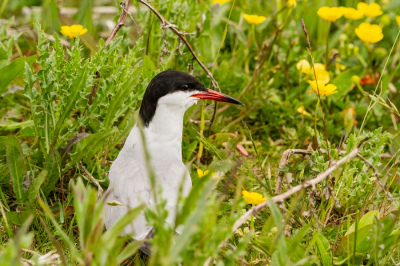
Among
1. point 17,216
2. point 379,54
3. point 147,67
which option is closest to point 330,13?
point 379,54

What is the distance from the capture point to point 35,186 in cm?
257

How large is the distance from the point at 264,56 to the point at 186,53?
60 centimetres

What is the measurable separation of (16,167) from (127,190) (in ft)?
2.19

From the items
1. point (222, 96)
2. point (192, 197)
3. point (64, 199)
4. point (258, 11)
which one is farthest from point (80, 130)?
point (258, 11)

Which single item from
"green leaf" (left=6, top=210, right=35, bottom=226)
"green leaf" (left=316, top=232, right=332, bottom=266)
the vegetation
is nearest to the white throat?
the vegetation

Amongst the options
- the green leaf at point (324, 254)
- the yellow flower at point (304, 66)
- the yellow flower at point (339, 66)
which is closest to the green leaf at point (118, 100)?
the yellow flower at point (304, 66)

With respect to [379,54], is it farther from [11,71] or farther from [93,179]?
[11,71]

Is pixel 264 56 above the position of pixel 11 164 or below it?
above

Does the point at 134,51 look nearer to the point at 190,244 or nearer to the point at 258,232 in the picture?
the point at 258,232

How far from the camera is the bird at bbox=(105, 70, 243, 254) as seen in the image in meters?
2.52

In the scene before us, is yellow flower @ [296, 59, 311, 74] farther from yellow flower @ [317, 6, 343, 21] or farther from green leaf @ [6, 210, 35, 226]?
green leaf @ [6, 210, 35, 226]

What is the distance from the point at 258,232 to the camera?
8.45ft

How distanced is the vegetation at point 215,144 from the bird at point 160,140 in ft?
0.42

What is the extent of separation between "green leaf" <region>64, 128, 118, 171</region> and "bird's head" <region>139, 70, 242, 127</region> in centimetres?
28
